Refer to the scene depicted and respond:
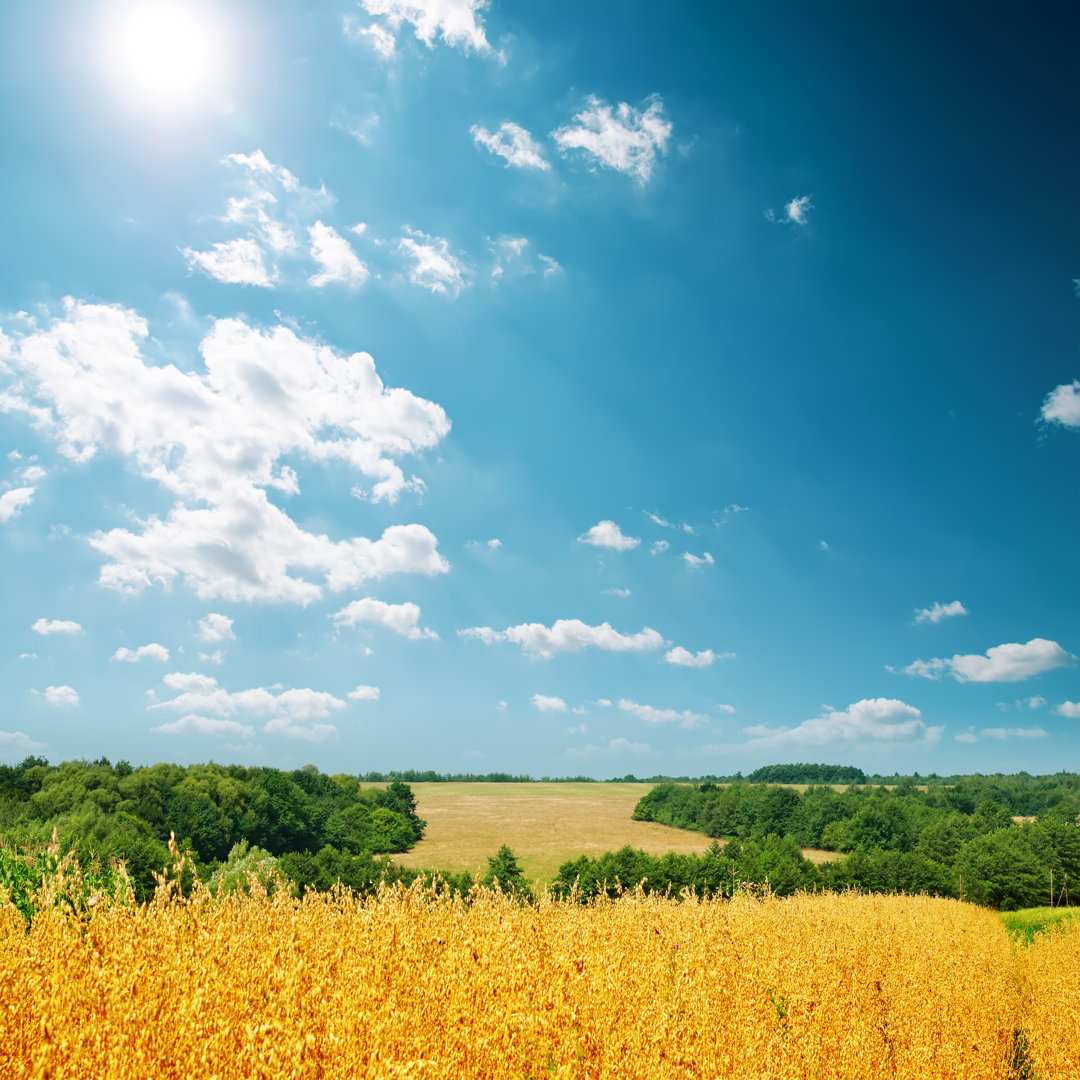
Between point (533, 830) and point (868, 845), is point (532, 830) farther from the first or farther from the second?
point (868, 845)

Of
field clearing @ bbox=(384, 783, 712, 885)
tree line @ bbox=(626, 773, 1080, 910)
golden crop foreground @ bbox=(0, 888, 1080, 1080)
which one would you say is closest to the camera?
golden crop foreground @ bbox=(0, 888, 1080, 1080)

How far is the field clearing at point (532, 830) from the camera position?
6075 centimetres

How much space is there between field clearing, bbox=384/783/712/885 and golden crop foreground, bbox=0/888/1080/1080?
4229 centimetres

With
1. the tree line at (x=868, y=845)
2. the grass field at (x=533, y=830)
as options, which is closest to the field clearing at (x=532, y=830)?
the grass field at (x=533, y=830)

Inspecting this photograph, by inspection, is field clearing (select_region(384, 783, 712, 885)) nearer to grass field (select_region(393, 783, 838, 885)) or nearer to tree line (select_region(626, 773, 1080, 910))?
grass field (select_region(393, 783, 838, 885))

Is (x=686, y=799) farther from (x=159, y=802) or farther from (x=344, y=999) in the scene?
(x=344, y=999)

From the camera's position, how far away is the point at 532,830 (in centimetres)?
7206

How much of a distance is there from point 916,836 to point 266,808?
238 ft

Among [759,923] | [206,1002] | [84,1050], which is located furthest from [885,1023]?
[84,1050]

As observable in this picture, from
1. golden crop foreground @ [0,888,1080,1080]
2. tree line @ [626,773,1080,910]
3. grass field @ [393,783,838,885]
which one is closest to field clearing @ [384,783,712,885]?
grass field @ [393,783,838,885]

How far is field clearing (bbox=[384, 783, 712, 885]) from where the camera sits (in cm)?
6075

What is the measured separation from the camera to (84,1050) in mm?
3492

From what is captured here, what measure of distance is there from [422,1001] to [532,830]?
74.0 metres

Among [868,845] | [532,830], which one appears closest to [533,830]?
[532,830]
